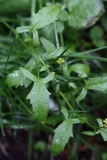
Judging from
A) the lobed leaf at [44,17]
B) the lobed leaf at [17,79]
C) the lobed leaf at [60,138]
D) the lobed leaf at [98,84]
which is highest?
the lobed leaf at [44,17]

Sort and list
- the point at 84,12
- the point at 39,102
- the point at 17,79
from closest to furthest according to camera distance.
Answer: the point at 39,102 → the point at 17,79 → the point at 84,12

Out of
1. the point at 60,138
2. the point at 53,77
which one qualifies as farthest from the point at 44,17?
the point at 60,138

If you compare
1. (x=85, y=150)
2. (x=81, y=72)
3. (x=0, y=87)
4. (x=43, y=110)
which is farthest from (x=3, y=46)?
(x=85, y=150)

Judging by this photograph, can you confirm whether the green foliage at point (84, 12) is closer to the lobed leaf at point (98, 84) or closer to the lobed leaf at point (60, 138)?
the lobed leaf at point (98, 84)

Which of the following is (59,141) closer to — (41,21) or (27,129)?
(41,21)

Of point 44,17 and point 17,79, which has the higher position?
point 44,17

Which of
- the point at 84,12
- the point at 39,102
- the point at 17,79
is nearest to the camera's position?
the point at 39,102

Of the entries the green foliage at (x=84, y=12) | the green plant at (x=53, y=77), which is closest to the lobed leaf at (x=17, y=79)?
the green plant at (x=53, y=77)

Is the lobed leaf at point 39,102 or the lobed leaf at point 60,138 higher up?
the lobed leaf at point 39,102

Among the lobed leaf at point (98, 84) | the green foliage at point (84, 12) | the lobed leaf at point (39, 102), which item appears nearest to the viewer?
the lobed leaf at point (39, 102)

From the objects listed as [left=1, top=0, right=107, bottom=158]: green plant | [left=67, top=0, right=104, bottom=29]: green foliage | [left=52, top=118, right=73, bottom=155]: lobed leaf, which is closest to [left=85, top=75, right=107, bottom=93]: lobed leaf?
[left=1, top=0, right=107, bottom=158]: green plant

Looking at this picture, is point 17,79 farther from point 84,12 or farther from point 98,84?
point 84,12
